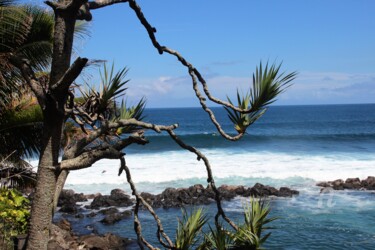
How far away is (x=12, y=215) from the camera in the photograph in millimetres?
7055

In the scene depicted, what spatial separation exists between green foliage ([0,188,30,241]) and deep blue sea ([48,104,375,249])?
2269 mm

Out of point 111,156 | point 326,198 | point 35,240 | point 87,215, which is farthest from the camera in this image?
point 326,198

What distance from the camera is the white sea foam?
86.7 ft

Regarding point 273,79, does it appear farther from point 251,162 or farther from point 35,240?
point 251,162

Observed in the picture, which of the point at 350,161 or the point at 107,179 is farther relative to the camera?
the point at 350,161

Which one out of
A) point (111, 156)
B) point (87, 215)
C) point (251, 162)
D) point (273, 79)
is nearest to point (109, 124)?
point (111, 156)

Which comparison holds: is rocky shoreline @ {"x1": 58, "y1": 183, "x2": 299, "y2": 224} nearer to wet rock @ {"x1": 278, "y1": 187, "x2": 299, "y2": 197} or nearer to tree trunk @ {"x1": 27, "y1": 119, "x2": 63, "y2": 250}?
wet rock @ {"x1": 278, "y1": 187, "x2": 299, "y2": 197}

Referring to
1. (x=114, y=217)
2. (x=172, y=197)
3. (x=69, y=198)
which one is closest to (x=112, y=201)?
(x=69, y=198)

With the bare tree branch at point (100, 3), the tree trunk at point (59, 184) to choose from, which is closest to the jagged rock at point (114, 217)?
the tree trunk at point (59, 184)

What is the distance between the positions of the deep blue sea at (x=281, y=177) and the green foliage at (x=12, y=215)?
2.27m

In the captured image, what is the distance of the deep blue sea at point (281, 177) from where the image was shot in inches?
578

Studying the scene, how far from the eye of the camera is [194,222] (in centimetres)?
417

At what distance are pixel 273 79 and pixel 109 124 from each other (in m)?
1.35

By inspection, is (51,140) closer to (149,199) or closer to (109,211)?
(109,211)
